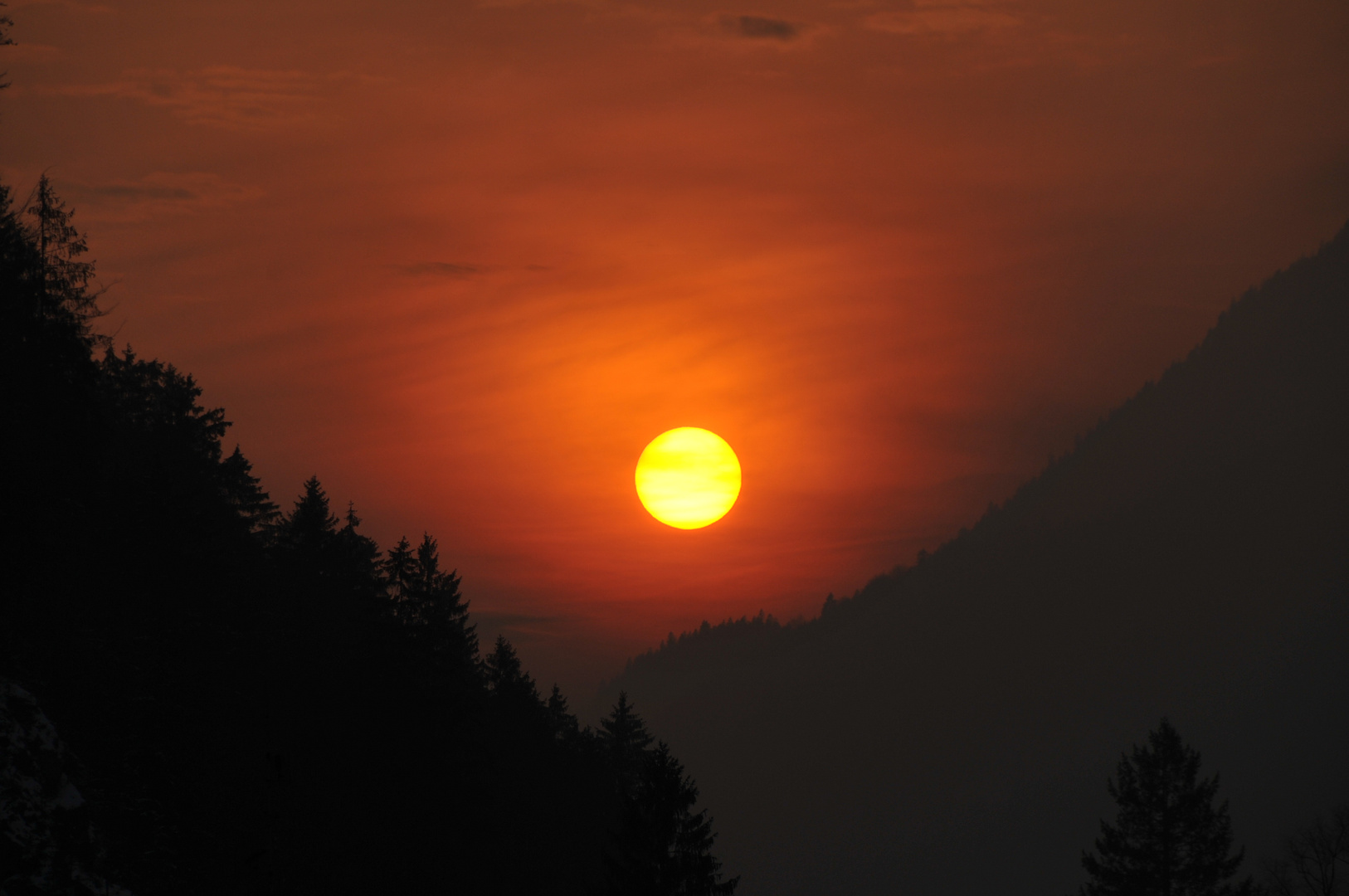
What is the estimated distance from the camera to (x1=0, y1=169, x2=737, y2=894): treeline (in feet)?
95.0

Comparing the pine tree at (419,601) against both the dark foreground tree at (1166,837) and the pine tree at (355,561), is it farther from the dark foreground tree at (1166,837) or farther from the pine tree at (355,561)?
the dark foreground tree at (1166,837)

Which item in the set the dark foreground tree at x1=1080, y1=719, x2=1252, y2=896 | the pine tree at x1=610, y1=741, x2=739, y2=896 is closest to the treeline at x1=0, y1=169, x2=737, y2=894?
the pine tree at x1=610, y1=741, x2=739, y2=896

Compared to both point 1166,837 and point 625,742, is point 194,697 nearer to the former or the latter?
point 1166,837

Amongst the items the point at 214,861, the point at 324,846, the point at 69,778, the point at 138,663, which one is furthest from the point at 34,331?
the point at 324,846

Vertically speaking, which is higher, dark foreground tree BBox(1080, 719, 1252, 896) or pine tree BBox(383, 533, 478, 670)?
pine tree BBox(383, 533, 478, 670)

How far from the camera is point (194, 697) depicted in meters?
31.7

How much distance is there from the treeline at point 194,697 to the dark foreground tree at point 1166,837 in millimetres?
28092

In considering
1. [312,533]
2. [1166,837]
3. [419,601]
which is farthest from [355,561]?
[1166,837]

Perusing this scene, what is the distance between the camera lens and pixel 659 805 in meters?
34.5

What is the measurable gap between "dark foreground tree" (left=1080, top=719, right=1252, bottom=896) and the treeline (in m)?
28.1

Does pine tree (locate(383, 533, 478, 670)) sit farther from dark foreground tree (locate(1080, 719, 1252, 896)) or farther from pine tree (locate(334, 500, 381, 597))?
dark foreground tree (locate(1080, 719, 1252, 896))

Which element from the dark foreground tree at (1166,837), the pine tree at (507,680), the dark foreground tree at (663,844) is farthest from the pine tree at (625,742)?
the dark foreground tree at (663,844)

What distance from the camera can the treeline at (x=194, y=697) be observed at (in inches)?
1140

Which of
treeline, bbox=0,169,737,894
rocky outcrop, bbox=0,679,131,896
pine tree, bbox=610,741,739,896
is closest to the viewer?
rocky outcrop, bbox=0,679,131,896
